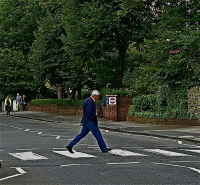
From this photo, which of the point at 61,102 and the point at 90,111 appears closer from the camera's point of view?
the point at 90,111

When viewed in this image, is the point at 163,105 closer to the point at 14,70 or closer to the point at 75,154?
the point at 75,154

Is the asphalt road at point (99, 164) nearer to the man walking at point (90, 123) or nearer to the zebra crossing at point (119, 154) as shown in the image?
the zebra crossing at point (119, 154)

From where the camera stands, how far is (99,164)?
13.5 meters

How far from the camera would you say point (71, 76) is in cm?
4009

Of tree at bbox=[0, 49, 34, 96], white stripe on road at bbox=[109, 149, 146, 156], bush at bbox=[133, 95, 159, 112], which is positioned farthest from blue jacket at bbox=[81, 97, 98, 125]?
tree at bbox=[0, 49, 34, 96]

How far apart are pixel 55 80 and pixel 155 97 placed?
44.5 feet

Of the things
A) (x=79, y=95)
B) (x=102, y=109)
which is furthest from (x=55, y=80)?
(x=102, y=109)

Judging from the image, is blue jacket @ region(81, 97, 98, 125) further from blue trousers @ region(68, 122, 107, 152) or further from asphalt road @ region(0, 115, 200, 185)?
asphalt road @ region(0, 115, 200, 185)

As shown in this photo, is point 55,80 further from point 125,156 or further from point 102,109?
point 125,156

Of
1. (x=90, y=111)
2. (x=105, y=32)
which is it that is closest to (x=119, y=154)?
(x=90, y=111)

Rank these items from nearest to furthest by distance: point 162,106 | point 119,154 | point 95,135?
point 119,154
point 95,135
point 162,106

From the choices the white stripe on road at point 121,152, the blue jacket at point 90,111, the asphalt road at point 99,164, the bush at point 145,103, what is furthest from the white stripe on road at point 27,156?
the bush at point 145,103

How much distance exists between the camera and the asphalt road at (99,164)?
1104 centimetres

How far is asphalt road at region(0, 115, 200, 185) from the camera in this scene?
1104cm
